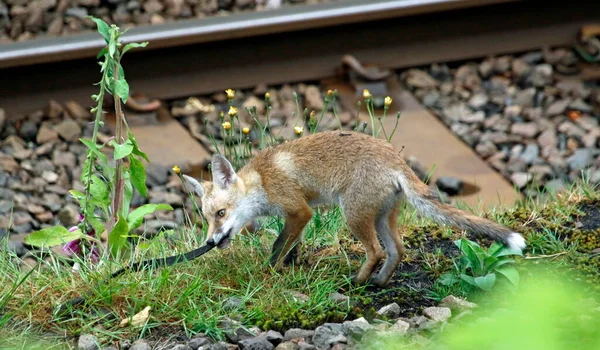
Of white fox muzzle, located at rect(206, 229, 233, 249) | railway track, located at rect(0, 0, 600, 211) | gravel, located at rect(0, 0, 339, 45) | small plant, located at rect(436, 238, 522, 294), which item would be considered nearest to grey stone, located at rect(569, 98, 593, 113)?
railway track, located at rect(0, 0, 600, 211)

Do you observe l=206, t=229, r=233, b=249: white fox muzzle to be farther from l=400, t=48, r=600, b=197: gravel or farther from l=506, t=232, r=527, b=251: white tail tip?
l=400, t=48, r=600, b=197: gravel

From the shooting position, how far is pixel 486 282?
4.09 m

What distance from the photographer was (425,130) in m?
7.84

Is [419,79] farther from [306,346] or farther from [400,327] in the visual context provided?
[306,346]

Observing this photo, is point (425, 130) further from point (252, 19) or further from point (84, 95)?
point (84, 95)

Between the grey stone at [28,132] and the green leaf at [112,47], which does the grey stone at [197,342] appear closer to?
the green leaf at [112,47]

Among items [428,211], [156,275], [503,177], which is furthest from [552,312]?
[503,177]

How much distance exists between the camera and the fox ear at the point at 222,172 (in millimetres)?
4484

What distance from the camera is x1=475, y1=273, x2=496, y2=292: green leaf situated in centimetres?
407

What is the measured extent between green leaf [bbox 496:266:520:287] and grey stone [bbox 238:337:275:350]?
44.4 inches

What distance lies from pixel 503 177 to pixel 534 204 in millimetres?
1832

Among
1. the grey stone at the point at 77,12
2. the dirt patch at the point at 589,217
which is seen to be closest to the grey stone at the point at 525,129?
the dirt patch at the point at 589,217

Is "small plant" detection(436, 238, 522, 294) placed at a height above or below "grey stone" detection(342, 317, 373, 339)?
above

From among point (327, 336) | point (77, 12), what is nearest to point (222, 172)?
point (327, 336)
